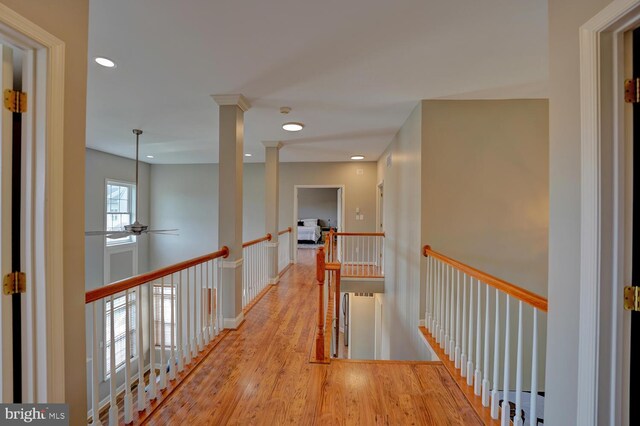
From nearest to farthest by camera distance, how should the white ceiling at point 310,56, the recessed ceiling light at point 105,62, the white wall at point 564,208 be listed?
the white wall at point 564,208 → the white ceiling at point 310,56 → the recessed ceiling light at point 105,62

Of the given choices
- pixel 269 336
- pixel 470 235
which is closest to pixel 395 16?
pixel 470 235

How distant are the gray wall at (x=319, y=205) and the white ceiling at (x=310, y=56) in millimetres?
7697

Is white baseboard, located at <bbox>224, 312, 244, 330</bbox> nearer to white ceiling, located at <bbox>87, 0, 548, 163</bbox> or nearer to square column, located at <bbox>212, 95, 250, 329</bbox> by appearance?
square column, located at <bbox>212, 95, 250, 329</bbox>

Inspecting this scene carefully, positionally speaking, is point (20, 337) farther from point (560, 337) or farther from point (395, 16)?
point (395, 16)

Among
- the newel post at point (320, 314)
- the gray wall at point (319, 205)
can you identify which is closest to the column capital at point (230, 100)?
the newel post at point (320, 314)

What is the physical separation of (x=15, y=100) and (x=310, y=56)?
175cm

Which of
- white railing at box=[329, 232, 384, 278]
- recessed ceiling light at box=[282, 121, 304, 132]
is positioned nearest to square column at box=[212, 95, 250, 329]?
recessed ceiling light at box=[282, 121, 304, 132]

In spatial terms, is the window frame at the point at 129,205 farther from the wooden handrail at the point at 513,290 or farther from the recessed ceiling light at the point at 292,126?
the wooden handrail at the point at 513,290

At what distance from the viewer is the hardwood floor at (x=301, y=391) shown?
1771 millimetres

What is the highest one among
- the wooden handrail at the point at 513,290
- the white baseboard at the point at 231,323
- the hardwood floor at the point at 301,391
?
the wooden handrail at the point at 513,290

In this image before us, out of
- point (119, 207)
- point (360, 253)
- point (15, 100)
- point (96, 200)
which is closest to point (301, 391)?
point (15, 100)

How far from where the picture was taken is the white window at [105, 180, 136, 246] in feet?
20.1

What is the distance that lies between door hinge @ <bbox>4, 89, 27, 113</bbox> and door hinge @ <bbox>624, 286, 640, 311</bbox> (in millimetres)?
2344

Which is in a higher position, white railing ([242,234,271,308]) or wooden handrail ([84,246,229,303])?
wooden handrail ([84,246,229,303])
